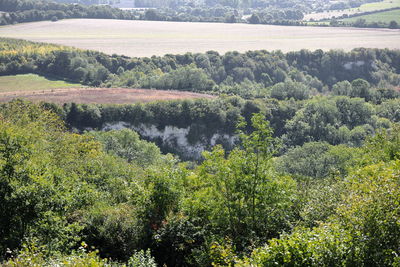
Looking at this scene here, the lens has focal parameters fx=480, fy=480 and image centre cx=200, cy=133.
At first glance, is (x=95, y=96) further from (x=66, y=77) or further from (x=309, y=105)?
(x=309, y=105)

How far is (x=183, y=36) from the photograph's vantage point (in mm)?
174625

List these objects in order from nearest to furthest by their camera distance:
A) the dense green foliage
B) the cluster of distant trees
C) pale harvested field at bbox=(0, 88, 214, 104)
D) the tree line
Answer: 1. the tree line
2. pale harvested field at bbox=(0, 88, 214, 104)
3. the dense green foliage
4. the cluster of distant trees

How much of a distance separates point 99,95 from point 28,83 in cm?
2362

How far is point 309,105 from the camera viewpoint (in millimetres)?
102500

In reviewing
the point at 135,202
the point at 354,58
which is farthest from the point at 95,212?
the point at 354,58

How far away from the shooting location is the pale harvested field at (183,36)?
154m

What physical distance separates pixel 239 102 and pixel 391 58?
7933 centimetres

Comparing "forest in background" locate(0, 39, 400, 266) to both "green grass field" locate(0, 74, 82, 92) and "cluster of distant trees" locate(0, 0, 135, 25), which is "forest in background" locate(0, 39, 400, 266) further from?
"cluster of distant trees" locate(0, 0, 135, 25)

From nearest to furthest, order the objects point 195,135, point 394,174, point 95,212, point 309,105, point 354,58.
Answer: point 394,174
point 95,212
point 195,135
point 309,105
point 354,58

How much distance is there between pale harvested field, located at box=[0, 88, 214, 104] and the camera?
92625mm

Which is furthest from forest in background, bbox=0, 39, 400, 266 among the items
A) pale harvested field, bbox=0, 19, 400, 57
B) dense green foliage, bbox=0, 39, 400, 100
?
pale harvested field, bbox=0, 19, 400, 57

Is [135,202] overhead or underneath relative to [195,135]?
overhead

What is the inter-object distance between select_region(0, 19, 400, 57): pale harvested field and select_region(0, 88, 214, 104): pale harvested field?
42.7m

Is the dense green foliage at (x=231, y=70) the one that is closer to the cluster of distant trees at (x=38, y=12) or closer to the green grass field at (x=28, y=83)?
the green grass field at (x=28, y=83)
